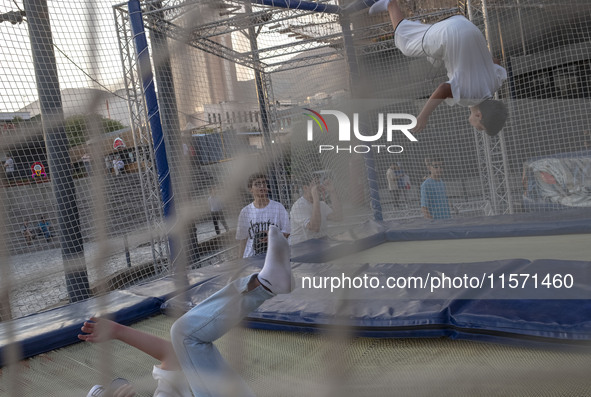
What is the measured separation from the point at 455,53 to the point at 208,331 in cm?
147

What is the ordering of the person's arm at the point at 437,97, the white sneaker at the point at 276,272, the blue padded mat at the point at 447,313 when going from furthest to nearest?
the person's arm at the point at 437,97 < the blue padded mat at the point at 447,313 < the white sneaker at the point at 276,272

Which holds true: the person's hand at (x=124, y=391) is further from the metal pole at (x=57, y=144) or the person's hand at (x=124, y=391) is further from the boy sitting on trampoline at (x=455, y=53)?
the boy sitting on trampoline at (x=455, y=53)

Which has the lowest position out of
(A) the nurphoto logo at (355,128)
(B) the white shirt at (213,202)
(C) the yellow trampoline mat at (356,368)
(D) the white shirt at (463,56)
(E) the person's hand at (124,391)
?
(C) the yellow trampoline mat at (356,368)

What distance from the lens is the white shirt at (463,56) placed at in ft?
6.63

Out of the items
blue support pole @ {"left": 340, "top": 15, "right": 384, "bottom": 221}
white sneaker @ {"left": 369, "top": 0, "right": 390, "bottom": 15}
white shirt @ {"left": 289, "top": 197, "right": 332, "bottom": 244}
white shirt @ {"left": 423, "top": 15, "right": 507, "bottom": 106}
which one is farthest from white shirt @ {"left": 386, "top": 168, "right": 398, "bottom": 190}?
white sneaker @ {"left": 369, "top": 0, "right": 390, "bottom": 15}

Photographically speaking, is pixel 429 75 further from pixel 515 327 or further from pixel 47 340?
pixel 47 340

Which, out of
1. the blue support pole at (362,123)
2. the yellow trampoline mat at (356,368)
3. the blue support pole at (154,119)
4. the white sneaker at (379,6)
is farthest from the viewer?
the blue support pole at (154,119)

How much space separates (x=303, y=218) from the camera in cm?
341

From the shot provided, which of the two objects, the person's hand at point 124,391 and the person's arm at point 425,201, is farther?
the person's arm at point 425,201

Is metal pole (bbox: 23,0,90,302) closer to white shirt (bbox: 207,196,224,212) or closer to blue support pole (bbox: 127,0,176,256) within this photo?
white shirt (bbox: 207,196,224,212)

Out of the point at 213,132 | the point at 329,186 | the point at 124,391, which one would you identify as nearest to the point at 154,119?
the point at 329,186

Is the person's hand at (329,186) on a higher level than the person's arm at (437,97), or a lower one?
lower

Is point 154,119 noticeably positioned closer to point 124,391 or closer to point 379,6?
point 379,6

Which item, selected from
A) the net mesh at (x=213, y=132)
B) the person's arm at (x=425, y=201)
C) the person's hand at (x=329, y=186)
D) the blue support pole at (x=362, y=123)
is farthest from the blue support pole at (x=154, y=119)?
the person's arm at (x=425, y=201)
